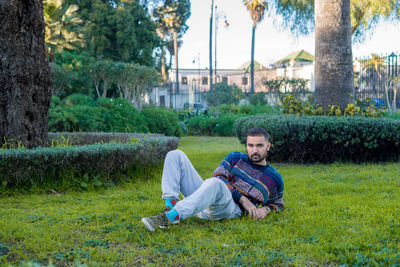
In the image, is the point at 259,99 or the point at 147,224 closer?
the point at 147,224

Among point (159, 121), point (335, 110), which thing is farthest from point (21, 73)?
point (159, 121)

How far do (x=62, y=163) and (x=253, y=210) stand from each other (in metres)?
2.92

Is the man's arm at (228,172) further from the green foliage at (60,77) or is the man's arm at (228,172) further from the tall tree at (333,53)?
the green foliage at (60,77)

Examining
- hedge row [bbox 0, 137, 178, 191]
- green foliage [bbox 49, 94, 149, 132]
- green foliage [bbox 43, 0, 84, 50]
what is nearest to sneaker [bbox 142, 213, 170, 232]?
hedge row [bbox 0, 137, 178, 191]

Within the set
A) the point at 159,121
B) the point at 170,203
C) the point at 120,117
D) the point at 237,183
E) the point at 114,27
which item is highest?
the point at 114,27

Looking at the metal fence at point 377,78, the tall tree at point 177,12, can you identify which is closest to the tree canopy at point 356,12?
the metal fence at point 377,78

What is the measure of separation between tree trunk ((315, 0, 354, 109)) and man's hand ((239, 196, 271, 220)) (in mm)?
5675

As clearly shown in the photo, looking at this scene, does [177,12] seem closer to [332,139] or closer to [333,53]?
[333,53]

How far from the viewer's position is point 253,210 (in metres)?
3.92

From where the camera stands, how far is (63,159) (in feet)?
18.1

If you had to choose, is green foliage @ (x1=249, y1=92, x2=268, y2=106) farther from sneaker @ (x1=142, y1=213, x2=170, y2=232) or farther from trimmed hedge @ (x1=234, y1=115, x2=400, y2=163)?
sneaker @ (x1=142, y1=213, x2=170, y2=232)

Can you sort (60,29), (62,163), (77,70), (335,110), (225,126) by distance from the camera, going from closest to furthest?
1. (62,163)
2. (335,110)
3. (225,126)
4. (77,70)
5. (60,29)

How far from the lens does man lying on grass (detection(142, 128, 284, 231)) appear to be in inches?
151

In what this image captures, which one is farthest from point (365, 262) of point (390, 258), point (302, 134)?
point (302, 134)
